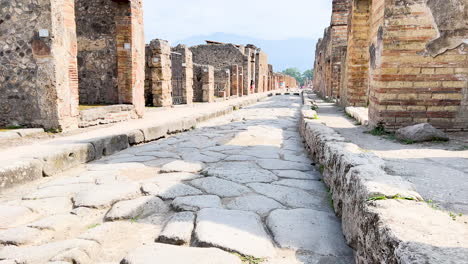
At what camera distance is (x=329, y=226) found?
1.94m

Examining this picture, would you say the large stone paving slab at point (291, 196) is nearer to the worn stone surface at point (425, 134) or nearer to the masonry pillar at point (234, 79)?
the worn stone surface at point (425, 134)

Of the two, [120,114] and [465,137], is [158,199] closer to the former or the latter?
[465,137]

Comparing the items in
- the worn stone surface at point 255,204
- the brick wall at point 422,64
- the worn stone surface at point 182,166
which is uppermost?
the brick wall at point 422,64

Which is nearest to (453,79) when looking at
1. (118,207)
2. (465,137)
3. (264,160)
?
(465,137)

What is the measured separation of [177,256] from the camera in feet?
5.12

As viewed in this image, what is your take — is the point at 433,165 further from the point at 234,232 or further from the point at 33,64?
the point at 33,64

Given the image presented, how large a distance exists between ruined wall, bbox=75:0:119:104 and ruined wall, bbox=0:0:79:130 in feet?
8.96

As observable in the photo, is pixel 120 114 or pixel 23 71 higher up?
pixel 23 71

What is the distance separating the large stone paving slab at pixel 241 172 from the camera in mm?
2885

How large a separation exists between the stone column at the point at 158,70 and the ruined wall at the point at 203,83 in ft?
12.6

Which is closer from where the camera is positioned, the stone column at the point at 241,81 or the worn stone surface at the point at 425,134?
the worn stone surface at the point at 425,134

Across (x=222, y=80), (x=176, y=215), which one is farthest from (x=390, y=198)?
(x=222, y=80)

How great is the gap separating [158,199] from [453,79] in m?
3.62

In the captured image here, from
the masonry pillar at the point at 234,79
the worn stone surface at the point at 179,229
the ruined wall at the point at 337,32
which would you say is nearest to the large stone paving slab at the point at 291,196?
the worn stone surface at the point at 179,229
